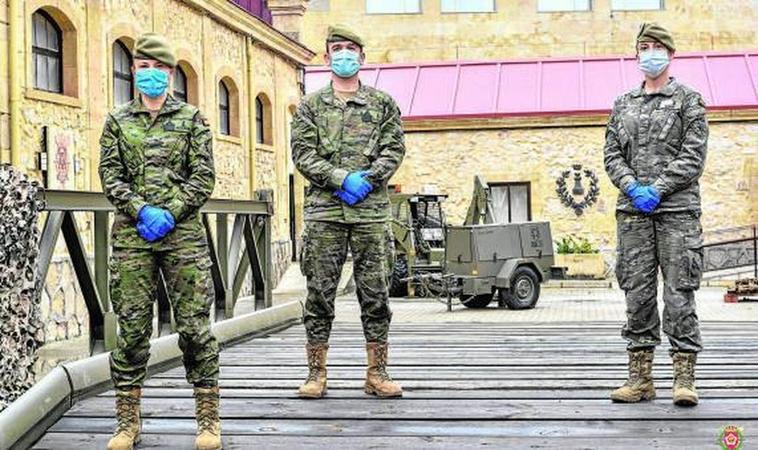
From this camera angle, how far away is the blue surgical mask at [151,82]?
459 cm

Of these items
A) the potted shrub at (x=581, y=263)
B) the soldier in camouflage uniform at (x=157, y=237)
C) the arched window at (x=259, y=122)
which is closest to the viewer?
the soldier in camouflage uniform at (x=157, y=237)

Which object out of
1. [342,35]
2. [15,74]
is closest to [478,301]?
[15,74]

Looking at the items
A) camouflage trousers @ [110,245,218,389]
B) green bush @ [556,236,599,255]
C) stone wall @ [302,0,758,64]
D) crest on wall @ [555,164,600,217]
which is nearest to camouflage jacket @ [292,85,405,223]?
camouflage trousers @ [110,245,218,389]

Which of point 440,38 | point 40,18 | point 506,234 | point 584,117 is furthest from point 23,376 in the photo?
point 440,38

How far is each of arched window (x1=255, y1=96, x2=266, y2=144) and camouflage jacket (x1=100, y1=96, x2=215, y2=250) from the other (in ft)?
55.4

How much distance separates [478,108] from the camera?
26.8m

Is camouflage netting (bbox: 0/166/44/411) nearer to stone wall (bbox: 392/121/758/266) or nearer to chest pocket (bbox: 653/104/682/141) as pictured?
chest pocket (bbox: 653/104/682/141)

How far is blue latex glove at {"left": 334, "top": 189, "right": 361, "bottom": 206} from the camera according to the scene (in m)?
5.40

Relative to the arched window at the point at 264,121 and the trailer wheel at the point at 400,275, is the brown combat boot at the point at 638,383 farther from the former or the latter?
the arched window at the point at 264,121

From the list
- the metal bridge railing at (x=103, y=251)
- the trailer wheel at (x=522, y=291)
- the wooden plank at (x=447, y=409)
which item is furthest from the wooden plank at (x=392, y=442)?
the trailer wheel at (x=522, y=291)

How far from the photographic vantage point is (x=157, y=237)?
4520 millimetres

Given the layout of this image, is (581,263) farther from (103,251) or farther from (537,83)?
(103,251)

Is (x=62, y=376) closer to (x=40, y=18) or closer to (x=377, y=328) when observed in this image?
(x=377, y=328)

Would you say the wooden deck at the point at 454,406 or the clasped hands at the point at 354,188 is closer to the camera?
the wooden deck at the point at 454,406
